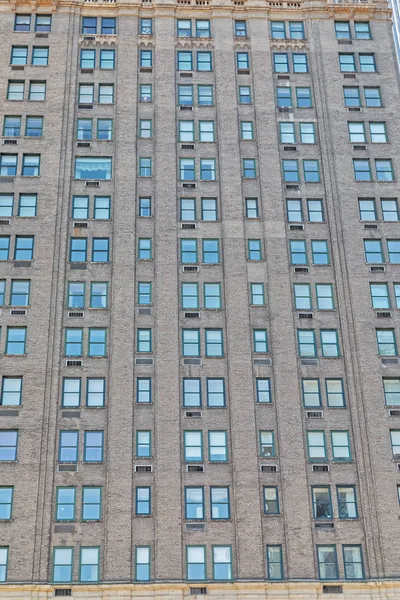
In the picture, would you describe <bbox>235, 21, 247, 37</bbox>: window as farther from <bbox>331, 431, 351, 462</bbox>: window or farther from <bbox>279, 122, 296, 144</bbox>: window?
<bbox>331, 431, 351, 462</bbox>: window

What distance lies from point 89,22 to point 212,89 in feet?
37.6

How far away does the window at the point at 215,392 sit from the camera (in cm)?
5285

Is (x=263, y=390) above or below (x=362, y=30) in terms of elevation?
below

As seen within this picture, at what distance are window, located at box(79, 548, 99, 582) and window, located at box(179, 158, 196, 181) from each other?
2572 centimetres

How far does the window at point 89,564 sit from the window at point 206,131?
29348 mm

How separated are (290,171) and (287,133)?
11.1ft

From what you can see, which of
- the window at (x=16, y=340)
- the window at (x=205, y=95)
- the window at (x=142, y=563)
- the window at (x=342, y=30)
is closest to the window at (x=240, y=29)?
the window at (x=205, y=95)

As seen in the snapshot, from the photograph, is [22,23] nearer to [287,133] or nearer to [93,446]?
[287,133]

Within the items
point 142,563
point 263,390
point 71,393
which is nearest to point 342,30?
point 263,390

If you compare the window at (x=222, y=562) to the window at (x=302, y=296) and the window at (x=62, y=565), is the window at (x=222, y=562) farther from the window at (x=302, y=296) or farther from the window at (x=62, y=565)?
the window at (x=302, y=296)

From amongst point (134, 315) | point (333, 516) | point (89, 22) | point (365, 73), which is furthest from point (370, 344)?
point (89, 22)

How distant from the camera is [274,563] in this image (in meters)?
48.3

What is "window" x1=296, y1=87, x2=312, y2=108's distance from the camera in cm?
6419

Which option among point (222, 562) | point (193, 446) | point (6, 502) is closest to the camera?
point (222, 562)
